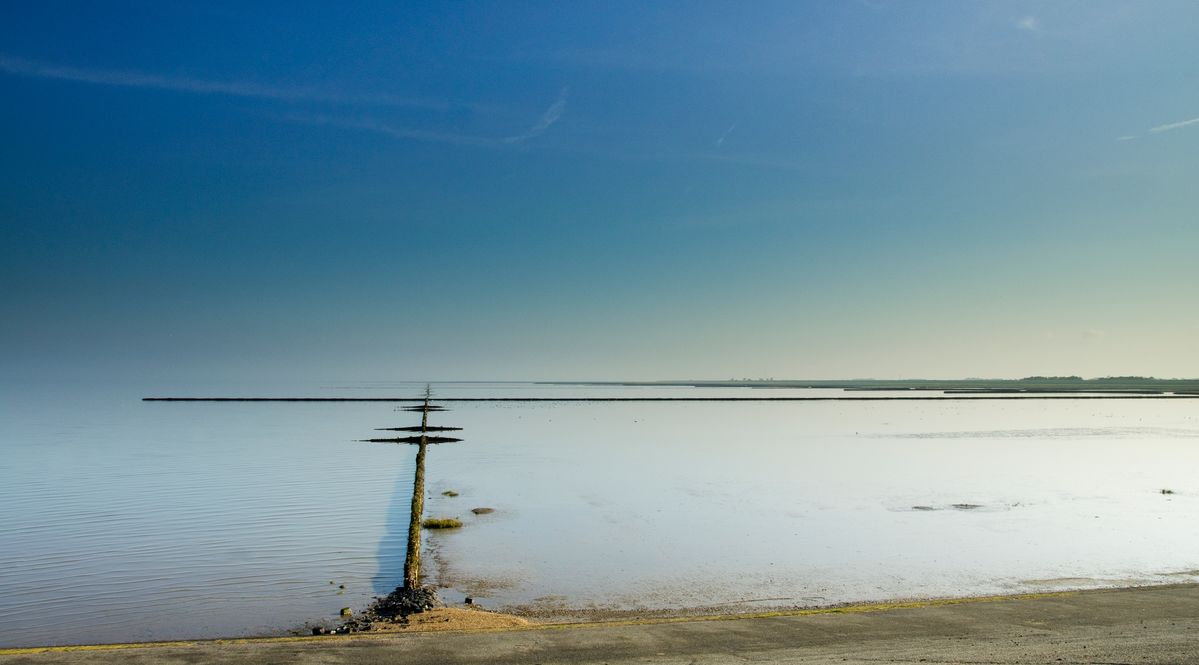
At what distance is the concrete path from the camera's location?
8156 mm

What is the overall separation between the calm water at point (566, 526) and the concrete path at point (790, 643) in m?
2.34

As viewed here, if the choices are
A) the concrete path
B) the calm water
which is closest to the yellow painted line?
the concrete path

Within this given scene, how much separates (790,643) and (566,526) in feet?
33.9

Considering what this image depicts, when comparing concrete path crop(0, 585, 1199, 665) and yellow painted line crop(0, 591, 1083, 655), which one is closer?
concrete path crop(0, 585, 1199, 665)

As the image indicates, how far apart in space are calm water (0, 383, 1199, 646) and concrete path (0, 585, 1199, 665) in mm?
2337

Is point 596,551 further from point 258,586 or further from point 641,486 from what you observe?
point 641,486

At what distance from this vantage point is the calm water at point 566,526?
1252 centimetres

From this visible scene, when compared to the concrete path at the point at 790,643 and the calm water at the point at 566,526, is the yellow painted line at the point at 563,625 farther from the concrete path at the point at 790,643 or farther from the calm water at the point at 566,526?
the calm water at the point at 566,526

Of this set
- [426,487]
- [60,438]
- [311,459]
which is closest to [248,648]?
[426,487]

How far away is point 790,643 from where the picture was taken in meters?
8.82

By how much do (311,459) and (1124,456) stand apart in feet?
113

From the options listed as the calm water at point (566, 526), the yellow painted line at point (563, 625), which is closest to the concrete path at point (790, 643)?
the yellow painted line at point (563, 625)

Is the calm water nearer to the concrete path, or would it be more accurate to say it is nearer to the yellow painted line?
the yellow painted line

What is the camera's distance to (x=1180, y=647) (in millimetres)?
8430
